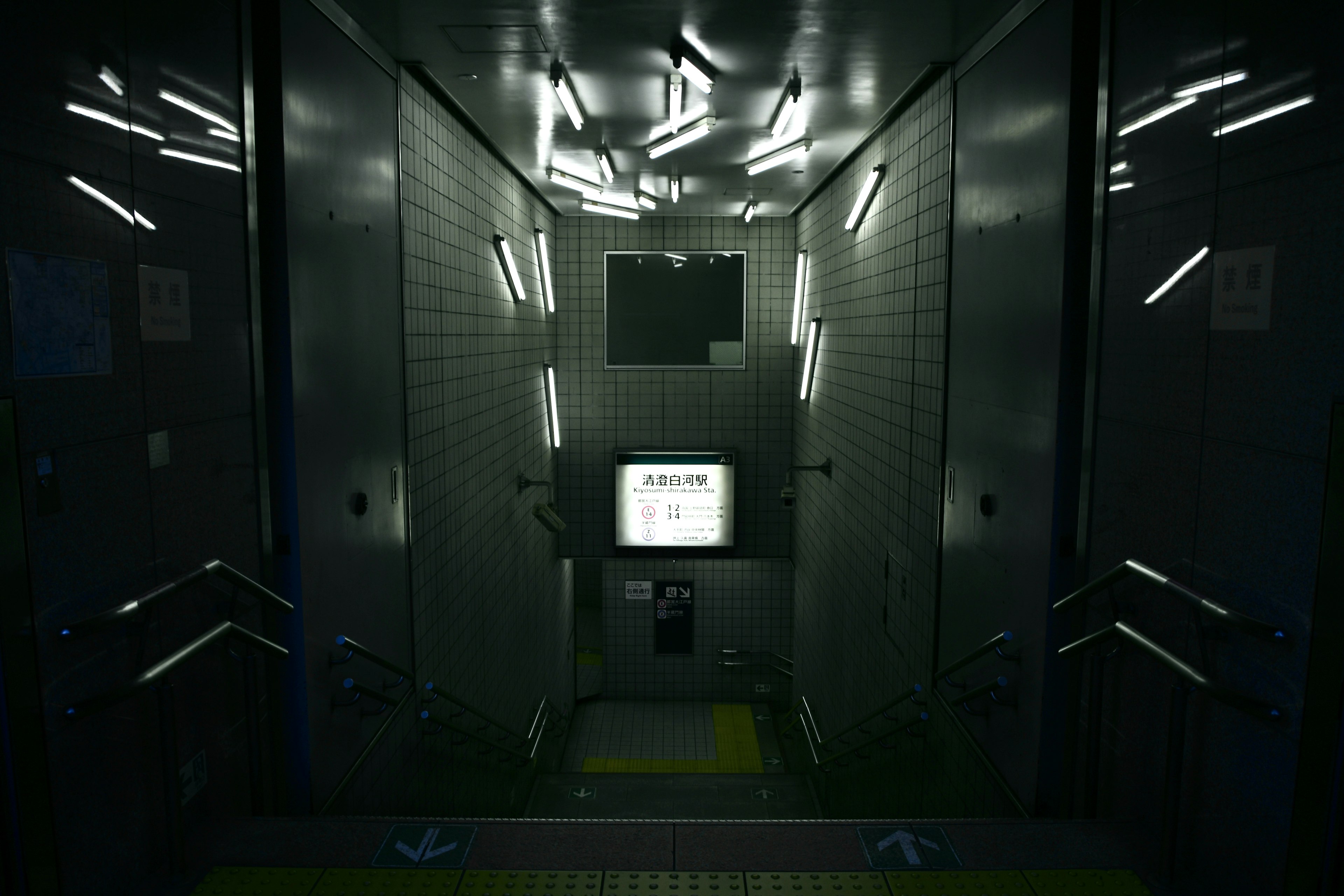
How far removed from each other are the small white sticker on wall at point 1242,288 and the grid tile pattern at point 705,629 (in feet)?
28.1

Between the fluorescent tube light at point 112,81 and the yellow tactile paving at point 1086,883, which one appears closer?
the fluorescent tube light at point 112,81

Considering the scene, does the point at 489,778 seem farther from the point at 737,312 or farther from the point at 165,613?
the point at 737,312

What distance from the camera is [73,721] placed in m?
1.86

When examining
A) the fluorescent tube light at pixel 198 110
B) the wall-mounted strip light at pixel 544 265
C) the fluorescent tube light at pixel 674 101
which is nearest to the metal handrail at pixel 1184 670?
the fluorescent tube light at pixel 198 110

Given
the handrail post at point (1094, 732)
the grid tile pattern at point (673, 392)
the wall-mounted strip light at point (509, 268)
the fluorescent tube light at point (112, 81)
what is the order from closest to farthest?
the fluorescent tube light at point (112, 81) < the handrail post at point (1094, 732) < the wall-mounted strip light at point (509, 268) < the grid tile pattern at point (673, 392)

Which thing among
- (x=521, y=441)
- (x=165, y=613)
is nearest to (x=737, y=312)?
(x=521, y=441)

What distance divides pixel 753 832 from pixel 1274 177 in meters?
2.24

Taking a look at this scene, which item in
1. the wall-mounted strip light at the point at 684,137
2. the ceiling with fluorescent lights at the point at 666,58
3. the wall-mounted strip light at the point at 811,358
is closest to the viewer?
the ceiling with fluorescent lights at the point at 666,58

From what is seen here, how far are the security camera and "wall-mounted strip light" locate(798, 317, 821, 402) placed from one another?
278 cm

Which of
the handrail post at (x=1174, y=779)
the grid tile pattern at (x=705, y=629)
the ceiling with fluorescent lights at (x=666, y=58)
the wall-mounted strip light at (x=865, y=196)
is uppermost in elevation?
the ceiling with fluorescent lights at (x=666, y=58)

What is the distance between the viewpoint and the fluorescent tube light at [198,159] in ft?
7.46

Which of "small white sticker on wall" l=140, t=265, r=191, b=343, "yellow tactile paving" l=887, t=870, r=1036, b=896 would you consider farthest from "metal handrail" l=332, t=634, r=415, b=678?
"yellow tactile paving" l=887, t=870, r=1036, b=896

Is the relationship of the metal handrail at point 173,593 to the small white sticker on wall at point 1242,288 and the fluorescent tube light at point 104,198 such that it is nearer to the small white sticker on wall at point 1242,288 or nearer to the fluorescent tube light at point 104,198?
the fluorescent tube light at point 104,198

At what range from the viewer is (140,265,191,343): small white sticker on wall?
2195 mm
